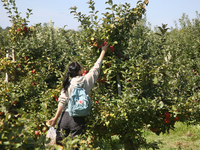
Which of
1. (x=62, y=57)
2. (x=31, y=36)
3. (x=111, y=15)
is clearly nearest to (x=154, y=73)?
(x=111, y=15)

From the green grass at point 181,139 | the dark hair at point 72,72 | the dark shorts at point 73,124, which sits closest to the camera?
the dark shorts at point 73,124

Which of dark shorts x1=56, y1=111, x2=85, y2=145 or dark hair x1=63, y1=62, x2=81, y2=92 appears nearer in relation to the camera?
dark shorts x1=56, y1=111, x2=85, y2=145

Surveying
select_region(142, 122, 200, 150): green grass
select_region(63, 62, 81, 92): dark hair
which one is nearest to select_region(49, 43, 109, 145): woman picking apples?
select_region(63, 62, 81, 92): dark hair

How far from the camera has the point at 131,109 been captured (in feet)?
8.62

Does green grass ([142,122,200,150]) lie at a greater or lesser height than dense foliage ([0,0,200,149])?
lesser

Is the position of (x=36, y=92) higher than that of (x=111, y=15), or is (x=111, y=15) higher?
(x=111, y=15)

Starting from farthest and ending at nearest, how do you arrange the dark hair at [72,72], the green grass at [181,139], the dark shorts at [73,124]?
the green grass at [181,139] < the dark hair at [72,72] < the dark shorts at [73,124]

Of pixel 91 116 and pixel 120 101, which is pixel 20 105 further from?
pixel 120 101

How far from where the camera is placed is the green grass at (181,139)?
5.27 m

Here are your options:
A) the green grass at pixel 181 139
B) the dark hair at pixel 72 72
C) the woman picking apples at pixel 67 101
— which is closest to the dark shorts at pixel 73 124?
the woman picking apples at pixel 67 101

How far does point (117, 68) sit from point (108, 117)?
75 centimetres

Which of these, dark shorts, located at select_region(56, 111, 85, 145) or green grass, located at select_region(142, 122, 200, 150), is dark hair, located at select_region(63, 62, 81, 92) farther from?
green grass, located at select_region(142, 122, 200, 150)

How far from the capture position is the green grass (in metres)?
5.27

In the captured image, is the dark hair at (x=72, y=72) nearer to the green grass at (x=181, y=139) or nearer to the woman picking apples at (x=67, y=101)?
the woman picking apples at (x=67, y=101)
